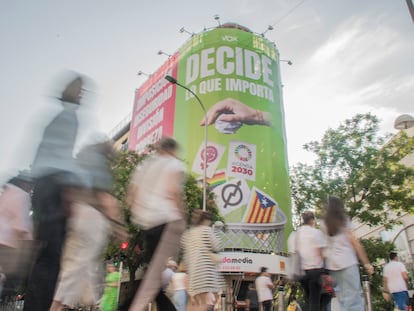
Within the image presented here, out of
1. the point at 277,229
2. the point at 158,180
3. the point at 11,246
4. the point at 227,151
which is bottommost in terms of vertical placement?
the point at 11,246

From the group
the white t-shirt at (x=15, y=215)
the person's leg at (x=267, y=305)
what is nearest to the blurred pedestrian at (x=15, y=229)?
the white t-shirt at (x=15, y=215)

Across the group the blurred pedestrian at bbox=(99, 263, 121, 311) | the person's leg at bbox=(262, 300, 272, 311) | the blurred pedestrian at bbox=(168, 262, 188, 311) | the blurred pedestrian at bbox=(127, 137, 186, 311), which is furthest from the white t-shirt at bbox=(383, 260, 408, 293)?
the blurred pedestrian at bbox=(127, 137, 186, 311)

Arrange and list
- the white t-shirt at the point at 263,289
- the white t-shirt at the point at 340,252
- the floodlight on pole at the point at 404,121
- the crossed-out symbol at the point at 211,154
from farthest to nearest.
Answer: the crossed-out symbol at the point at 211,154 < the floodlight on pole at the point at 404,121 < the white t-shirt at the point at 263,289 < the white t-shirt at the point at 340,252

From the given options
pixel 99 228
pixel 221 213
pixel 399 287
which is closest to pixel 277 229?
pixel 221 213

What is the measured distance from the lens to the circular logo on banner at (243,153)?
2627 cm

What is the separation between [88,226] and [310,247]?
3.02 meters

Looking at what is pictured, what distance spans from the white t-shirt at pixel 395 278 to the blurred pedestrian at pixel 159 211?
5.81 meters

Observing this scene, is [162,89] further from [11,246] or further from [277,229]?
[11,246]

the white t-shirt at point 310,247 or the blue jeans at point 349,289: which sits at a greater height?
the white t-shirt at point 310,247

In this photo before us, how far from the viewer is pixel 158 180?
337cm

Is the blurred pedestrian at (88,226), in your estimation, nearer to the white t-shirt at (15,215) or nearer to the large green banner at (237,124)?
the white t-shirt at (15,215)

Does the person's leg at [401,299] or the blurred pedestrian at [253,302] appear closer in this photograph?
the person's leg at [401,299]

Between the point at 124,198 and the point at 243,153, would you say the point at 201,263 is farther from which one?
the point at 243,153

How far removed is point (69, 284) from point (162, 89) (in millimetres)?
31691
